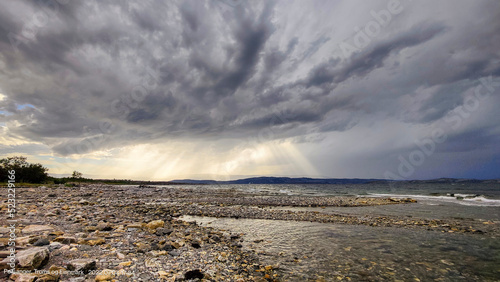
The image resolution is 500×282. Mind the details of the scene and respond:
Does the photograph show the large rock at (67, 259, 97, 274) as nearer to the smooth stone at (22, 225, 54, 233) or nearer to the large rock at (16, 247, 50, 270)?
the large rock at (16, 247, 50, 270)

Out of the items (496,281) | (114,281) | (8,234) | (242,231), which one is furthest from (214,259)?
(496,281)

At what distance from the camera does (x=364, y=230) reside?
1534cm

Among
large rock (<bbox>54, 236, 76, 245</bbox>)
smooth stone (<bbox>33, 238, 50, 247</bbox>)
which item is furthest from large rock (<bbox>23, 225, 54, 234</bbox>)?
smooth stone (<bbox>33, 238, 50, 247</bbox>)

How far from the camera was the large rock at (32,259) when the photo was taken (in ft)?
18.2

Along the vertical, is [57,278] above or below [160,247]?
above

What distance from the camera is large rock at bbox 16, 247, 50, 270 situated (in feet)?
18.2

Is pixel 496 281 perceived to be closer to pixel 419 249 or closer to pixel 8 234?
pixel 419 249

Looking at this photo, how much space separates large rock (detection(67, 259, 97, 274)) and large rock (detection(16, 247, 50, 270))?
0.69 metres

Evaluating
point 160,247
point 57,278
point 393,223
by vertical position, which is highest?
point 57,278

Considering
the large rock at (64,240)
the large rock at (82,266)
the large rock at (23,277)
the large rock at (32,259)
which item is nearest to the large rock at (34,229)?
the large rock at (64,240)

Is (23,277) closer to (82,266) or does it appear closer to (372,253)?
(82,266)

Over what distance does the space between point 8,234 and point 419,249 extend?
64.8 ft

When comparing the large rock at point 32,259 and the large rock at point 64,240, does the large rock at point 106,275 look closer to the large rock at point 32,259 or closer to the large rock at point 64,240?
the large rock at point 32,259

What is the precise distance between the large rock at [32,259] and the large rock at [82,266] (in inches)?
27.2
